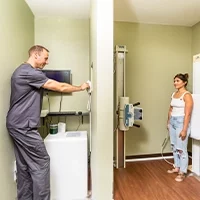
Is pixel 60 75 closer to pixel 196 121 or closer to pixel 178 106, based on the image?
pixel 178 106

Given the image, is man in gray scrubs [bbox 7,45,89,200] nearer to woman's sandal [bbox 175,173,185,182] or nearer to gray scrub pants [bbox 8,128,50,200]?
gray scrub pants [bbox 8,128,50,200]

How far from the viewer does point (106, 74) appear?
1630mm

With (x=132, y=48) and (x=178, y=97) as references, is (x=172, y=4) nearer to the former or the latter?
(x=132, y=48)

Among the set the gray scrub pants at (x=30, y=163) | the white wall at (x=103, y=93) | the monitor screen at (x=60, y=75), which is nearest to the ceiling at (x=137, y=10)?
the monitor screen at (x=60, y=75)

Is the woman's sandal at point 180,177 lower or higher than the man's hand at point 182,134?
lower

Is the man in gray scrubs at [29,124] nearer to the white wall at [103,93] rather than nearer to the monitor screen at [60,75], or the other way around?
the white wall at [103,93]

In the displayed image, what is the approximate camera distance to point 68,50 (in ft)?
9.80

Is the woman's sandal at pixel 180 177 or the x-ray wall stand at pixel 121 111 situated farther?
the x-ray wall stand at pixel 121 111

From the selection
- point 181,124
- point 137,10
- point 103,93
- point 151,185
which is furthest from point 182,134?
point 137,10

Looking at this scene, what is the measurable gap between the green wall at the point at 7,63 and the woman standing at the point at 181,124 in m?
2.13

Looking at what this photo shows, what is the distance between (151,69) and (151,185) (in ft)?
6.29

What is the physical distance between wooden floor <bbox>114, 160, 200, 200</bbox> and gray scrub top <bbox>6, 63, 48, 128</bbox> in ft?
4.49

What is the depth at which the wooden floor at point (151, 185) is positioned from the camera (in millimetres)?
2113

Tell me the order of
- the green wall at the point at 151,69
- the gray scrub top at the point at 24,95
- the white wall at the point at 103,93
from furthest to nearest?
the green wall at the point at 151,69 → the gray scrub top at the point at 24,95 → the white wall at the point at 103,93
